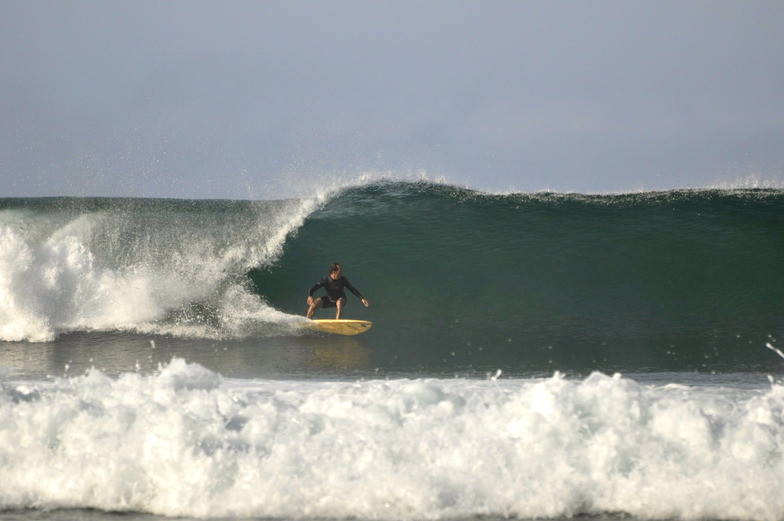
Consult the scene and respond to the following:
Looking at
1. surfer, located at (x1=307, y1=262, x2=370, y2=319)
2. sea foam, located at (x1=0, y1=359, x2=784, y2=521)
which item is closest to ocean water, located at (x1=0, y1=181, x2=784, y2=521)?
sea foam, located at (x1=0, y1=359, x2=784, y2=521)

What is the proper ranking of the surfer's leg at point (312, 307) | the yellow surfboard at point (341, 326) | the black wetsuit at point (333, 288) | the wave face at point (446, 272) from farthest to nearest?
the black wetsuit at point (333, 288) → the surfer's leg at point (312, 307) → the yellow surfboard at point (341, 326) → the wave face at point (446, 272)

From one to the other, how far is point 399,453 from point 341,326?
20.6 ft

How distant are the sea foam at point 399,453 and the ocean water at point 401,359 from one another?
1 cm

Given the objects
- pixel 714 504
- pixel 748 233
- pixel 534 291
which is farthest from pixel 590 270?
pixel 714 504

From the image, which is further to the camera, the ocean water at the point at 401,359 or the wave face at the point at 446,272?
the wave face at the point at 446,272

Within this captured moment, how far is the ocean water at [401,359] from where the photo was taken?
3811mm

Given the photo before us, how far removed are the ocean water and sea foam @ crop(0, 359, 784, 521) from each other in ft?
0.04

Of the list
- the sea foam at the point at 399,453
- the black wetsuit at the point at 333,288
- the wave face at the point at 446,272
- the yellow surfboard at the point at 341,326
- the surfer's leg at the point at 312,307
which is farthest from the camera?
the black wetsuit at the point at 333,288

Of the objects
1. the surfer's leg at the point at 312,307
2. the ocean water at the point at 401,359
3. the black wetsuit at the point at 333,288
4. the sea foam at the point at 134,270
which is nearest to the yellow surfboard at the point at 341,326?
the surfer's leg at the point at 312,307

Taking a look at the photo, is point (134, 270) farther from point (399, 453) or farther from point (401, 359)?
point (399, 453)

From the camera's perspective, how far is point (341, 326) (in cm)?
1024

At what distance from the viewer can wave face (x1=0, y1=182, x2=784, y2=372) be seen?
9.98 meters

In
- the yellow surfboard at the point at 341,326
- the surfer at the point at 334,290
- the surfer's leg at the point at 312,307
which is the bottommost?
the yellow surfboard at the point at 341,326

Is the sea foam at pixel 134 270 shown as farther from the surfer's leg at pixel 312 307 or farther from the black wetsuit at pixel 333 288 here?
the black wetsuit at pixel 333 288
